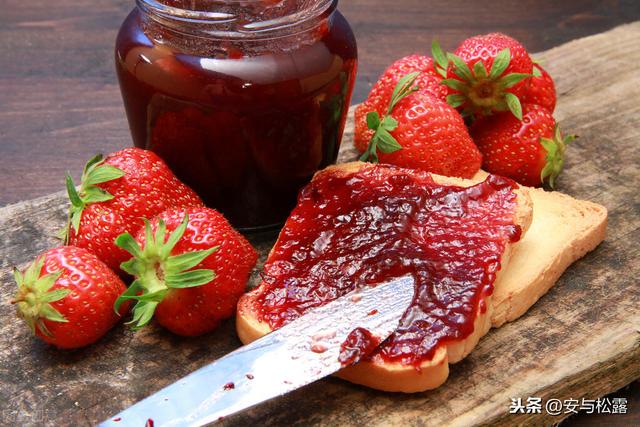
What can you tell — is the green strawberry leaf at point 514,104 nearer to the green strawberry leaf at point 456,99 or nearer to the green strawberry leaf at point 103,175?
the green strawberry leaf at point 456,99

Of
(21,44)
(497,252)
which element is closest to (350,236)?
(497,252)

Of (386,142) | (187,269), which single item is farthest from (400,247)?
(187,269)

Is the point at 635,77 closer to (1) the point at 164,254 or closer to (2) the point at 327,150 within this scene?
(2) the point at 327,150

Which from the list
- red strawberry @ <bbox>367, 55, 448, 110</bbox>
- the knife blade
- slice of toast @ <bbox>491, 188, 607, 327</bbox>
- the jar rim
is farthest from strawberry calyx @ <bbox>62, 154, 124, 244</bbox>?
slice of toast @ <bbox>491, 188, 607, 327</bbox>

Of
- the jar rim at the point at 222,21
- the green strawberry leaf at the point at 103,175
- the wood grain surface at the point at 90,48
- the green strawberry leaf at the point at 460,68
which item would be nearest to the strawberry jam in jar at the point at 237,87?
the jar rim at the point at 222,21

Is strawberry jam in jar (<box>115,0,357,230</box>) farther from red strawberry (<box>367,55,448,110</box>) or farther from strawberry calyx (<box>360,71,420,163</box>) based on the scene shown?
red strawberry (<box>367,55,448,110</box>)

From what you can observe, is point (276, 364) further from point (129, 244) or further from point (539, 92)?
point (539, 92)
